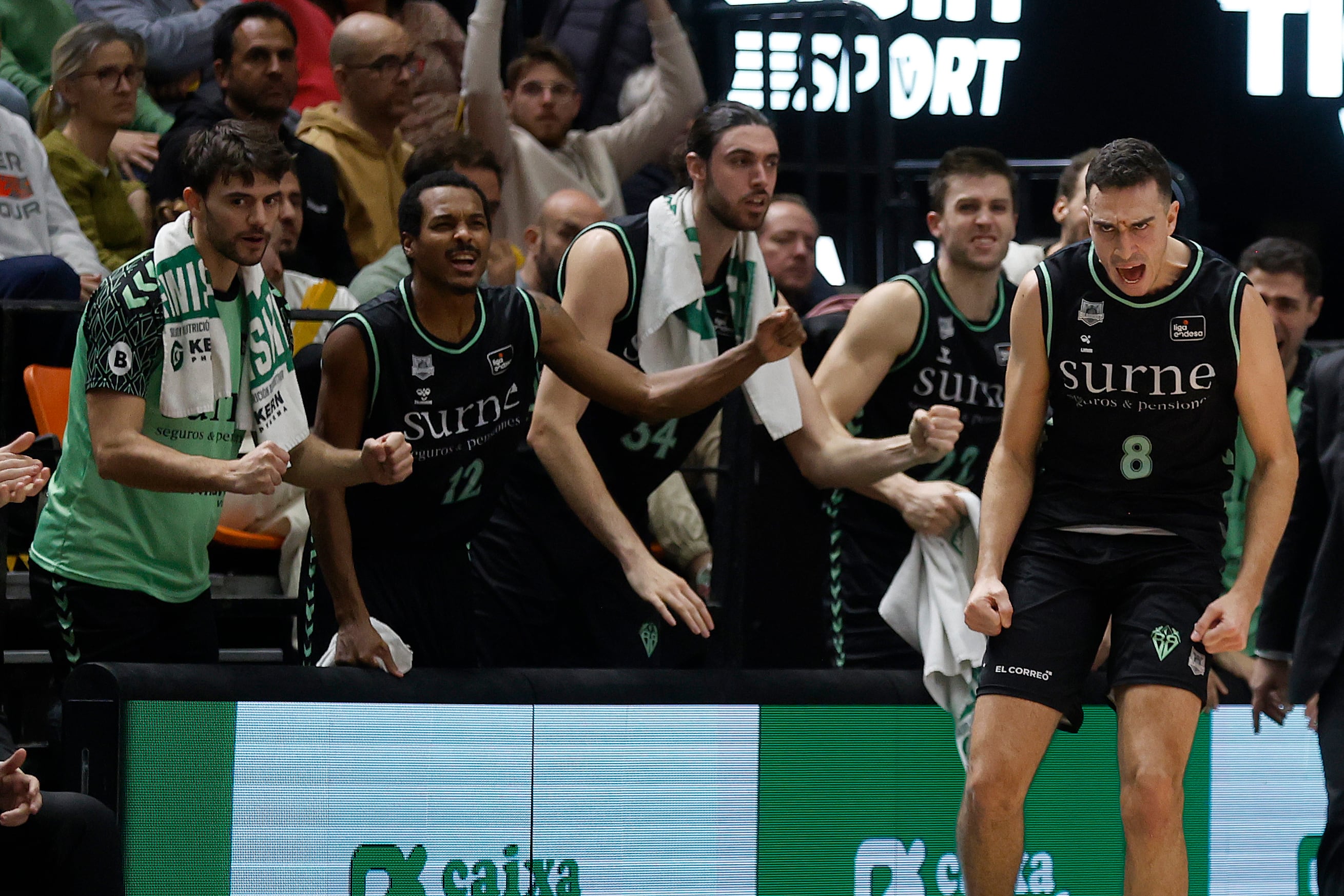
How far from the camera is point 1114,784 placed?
185 inches

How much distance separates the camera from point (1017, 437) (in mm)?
4152

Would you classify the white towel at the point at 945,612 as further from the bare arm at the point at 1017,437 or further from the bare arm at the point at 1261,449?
the bare arm at the point at 1261,449

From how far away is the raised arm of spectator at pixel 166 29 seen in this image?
22.4 ft

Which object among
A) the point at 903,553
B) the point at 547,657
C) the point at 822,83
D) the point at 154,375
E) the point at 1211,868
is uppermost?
the point at 822,83

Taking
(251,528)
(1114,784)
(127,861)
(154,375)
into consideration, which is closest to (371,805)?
(127,861)

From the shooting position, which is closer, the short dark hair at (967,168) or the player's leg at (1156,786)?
the player's leg at (1156,786)

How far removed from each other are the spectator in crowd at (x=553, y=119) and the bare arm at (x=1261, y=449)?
3387 millimetres

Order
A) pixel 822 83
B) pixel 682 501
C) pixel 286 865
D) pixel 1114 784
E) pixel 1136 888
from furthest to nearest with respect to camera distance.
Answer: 1. pixel 822 83
2. pixel 682 501
3. pixel 1114 784
4. pixel 286 865
5. pixel 1136 888

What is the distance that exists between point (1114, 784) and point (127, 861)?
2.44 metres

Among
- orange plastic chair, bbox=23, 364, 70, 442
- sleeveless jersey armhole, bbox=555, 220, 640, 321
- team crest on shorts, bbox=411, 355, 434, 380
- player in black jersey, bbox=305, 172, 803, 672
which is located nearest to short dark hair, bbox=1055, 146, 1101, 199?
sleeveless jersey armhole, bbox=555, 220, 640, 321

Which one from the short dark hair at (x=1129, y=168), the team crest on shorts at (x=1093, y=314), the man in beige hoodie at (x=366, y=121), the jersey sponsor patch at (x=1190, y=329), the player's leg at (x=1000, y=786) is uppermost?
the man in beige hoodie at (x=366, y=121)

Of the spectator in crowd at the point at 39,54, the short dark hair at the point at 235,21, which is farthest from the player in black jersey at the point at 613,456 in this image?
the spectator in crowd at the point at 39,54

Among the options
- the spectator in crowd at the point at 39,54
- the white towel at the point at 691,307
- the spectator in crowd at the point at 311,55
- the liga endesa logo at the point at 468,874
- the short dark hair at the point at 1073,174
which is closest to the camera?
the liga endesa logo at the point at 468,874

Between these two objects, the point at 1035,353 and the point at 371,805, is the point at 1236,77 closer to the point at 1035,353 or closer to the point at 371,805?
→ the point at 1035,353
